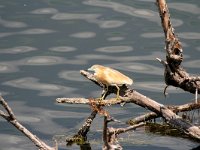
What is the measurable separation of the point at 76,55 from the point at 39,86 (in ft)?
4.00

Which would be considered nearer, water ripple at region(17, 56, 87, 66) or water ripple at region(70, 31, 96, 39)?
water ripple at region(17, 56, 87, 66)

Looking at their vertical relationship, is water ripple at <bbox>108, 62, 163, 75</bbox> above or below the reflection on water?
below

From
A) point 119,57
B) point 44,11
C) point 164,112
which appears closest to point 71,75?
point 119,57

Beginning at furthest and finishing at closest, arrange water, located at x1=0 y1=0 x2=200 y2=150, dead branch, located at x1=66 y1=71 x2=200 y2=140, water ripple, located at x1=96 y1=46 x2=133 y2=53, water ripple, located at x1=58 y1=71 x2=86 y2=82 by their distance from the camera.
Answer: water ripple, located at x1=96 y1=46 x2=133 y2=53, water ripple, located at x1=58 y1=71 x2=86 y2=82, water, located at x1=0 y1=0 x2=200 y2=150, dead branch, located at x1=66 y1=71 x2=200 y2=140

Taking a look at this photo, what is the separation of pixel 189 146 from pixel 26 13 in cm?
590

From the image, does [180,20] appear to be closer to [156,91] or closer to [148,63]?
[148,63]

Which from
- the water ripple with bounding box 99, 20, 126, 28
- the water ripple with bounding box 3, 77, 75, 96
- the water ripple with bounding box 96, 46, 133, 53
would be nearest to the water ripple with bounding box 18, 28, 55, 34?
the water ripple with bounding box 99, 20, 126, 28

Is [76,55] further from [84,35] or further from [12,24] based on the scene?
[12,24]

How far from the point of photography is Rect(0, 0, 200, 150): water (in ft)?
23.2

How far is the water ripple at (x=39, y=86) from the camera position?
26.9 feet

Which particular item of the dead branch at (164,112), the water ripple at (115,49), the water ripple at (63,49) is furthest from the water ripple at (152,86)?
the dead branch at (164,112)

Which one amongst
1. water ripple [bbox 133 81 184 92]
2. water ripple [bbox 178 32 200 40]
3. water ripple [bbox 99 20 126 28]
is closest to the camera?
water ripple [bbox 133 81 184 92]

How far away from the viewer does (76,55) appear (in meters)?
9.43

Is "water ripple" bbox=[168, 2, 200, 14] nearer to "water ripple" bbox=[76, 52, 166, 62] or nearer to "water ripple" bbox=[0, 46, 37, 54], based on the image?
"water ripple" bbox=[76, 52, 166, 62]
